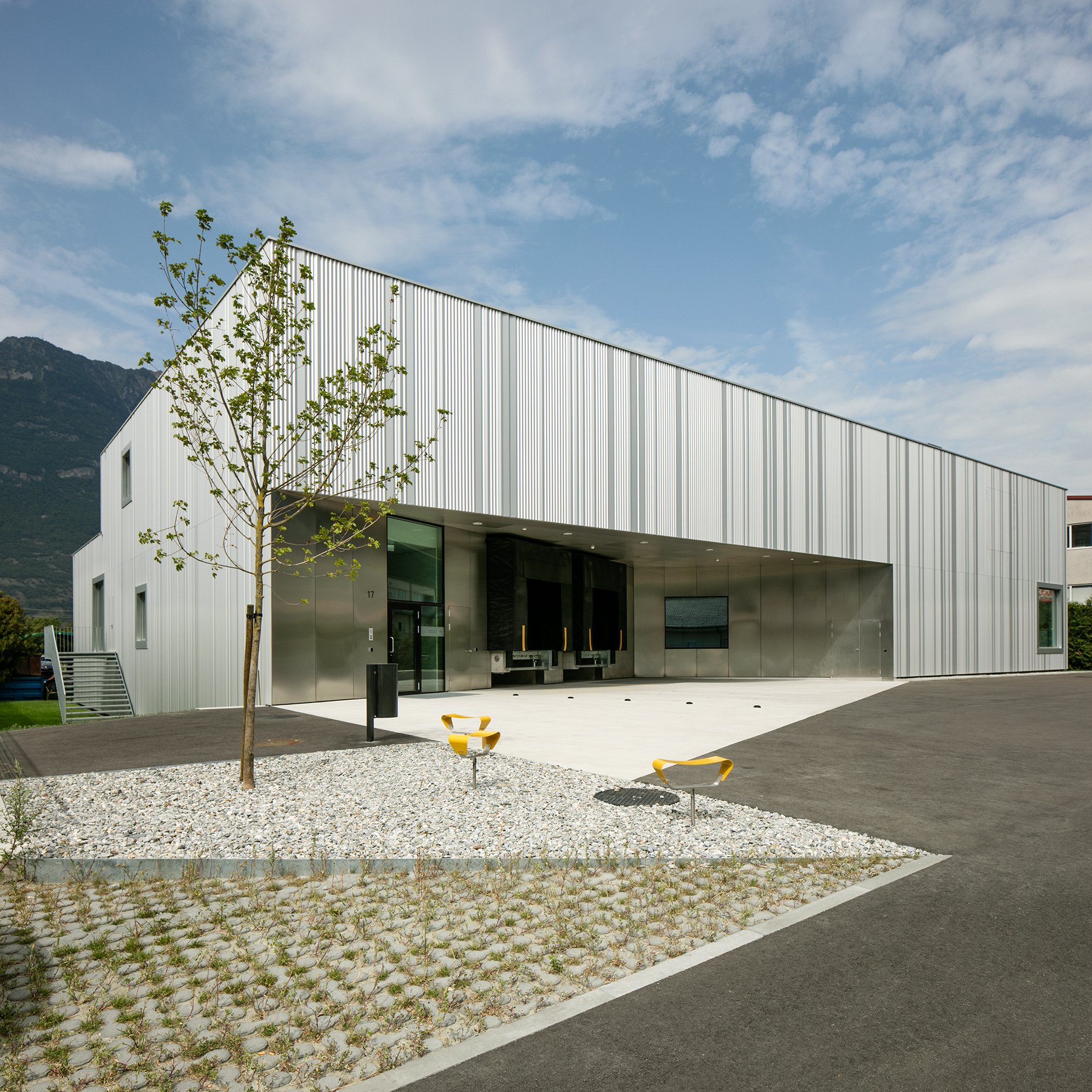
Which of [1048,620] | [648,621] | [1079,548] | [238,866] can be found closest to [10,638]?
[648,621]

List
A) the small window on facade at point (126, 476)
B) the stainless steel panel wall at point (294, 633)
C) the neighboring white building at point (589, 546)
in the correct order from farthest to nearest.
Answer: the small window on facade at point (126, 476), the neighboring white building at point (589, 546), the stainless steel panel wall at point (294, 633)

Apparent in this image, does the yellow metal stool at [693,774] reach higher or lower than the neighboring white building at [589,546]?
lower

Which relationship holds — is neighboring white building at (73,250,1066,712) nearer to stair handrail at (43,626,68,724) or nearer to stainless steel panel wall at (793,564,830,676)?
stainless steel panel wall at (793,564,830,676)

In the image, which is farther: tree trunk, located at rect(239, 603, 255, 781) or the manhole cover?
A: tree trunk, located at rect(239, 603, 255, 781)

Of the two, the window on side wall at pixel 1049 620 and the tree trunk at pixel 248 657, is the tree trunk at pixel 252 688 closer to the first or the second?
the tree trunk at pixel 248 657

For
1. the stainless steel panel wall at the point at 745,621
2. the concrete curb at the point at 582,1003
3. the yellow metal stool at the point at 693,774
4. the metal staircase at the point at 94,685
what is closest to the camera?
the concrete curb at the point at 582,1003

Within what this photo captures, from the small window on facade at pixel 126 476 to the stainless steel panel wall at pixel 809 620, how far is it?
24.2 metres

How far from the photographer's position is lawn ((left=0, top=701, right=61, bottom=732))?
94.9 ft

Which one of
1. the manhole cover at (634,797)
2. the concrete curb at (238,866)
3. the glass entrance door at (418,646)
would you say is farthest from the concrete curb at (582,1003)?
the glass entrance door at (418,646)

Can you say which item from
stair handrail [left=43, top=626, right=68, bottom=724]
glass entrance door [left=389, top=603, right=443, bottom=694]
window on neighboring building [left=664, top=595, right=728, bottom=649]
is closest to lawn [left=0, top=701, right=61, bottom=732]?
stair handrail [left=43, top=626, right=68, bottom=724]

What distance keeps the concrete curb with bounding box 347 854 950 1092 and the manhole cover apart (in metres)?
2.45

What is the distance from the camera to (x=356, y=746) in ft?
34.6

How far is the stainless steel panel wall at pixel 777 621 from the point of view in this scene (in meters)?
30.8

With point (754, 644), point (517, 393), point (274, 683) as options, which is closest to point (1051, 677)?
point (754, 644)
